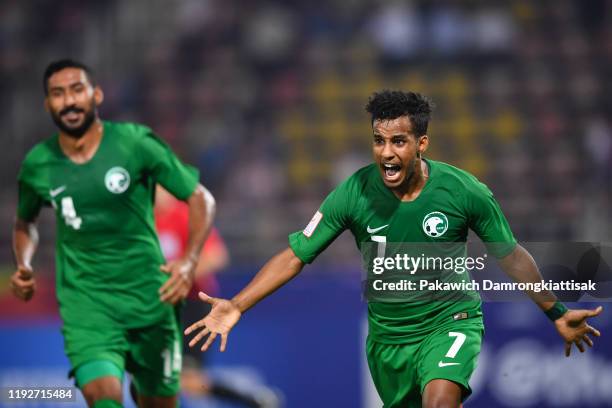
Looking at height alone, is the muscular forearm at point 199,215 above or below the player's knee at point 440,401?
above

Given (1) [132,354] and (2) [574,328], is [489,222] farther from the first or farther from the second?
(1) [132,354]

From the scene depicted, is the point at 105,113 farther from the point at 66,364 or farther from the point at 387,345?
the point at 387,345

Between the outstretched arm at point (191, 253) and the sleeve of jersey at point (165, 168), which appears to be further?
the sleeve of jersey at point (165, 168)

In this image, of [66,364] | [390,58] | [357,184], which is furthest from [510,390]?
[390,58]

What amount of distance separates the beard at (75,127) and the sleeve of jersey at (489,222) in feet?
7.67

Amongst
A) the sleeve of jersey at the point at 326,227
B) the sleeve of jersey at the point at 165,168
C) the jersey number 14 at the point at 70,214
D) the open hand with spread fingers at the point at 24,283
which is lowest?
the open hand with spread fingers at the point at 24,283

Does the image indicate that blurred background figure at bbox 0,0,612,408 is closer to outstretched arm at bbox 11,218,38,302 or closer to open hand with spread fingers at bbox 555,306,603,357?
outstretched arm at bbox 11,218,38,302

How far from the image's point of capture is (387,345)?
5.48 meters

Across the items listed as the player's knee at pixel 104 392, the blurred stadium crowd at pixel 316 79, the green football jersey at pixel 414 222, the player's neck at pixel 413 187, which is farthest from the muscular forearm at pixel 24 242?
the blurred stadium crowd at pixel 316 79

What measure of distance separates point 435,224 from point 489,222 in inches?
10.6

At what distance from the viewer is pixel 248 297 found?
527 cm

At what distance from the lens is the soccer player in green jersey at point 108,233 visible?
6.10 meters

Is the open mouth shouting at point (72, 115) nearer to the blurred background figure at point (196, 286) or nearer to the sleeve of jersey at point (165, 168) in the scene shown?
the sleeve of jersey at point (165, 168)

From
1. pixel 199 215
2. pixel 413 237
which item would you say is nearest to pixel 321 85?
pixel 199 215
